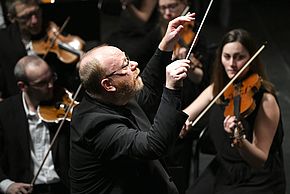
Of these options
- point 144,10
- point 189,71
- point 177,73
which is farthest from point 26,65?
point 144,10

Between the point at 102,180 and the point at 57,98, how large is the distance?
0.98 metres

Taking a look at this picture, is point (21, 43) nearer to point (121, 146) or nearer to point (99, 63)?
point (99, 63)

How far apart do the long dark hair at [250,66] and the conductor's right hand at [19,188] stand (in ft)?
3.00

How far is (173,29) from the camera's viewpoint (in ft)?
6.93

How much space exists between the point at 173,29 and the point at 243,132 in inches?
25.7

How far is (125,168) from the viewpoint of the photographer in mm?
2043

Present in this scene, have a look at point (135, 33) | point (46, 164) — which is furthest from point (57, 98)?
point (135, 33)

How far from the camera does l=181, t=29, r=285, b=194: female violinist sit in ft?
8.71

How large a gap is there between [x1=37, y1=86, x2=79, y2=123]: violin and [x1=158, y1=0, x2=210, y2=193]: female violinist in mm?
561

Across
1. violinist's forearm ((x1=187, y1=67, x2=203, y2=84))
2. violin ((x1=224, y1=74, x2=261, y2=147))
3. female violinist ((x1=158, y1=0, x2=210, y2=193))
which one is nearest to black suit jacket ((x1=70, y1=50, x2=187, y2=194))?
violin ((x1=224, y1=74, x2=261, y2=147))

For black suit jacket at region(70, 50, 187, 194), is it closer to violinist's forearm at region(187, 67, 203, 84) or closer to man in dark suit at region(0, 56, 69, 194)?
man in dark suit at region(0, 56, 69, 194)

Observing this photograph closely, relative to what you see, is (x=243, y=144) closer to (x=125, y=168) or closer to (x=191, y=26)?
(x=125, y=168)

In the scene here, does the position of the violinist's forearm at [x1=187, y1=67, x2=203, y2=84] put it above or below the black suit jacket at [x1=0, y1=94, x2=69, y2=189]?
above

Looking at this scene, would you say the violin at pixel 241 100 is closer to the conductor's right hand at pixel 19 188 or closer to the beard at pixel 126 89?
the beard at pixel 126 89
